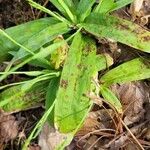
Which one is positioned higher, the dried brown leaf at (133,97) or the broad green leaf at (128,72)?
the broad green leaf at (128,72)

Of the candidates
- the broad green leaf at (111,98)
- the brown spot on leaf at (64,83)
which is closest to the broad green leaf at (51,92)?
the brown spot on leaf at (64,83)

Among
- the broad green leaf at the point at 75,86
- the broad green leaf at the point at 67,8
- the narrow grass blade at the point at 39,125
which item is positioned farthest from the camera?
the broad green leaf at the point at 67,8

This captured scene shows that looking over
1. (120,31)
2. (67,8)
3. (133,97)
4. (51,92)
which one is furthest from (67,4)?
(133,97)

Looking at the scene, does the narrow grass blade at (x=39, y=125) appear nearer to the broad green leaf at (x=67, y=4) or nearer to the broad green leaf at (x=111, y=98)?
the broad green leaf at (x=111, y=98)

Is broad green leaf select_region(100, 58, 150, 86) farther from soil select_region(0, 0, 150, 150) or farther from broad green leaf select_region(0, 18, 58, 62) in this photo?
broad green leaf select_region(0, 18, 58, 62)

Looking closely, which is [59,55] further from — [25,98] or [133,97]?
[133,97]

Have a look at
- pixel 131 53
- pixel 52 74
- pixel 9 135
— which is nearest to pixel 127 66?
pixel 131 53
